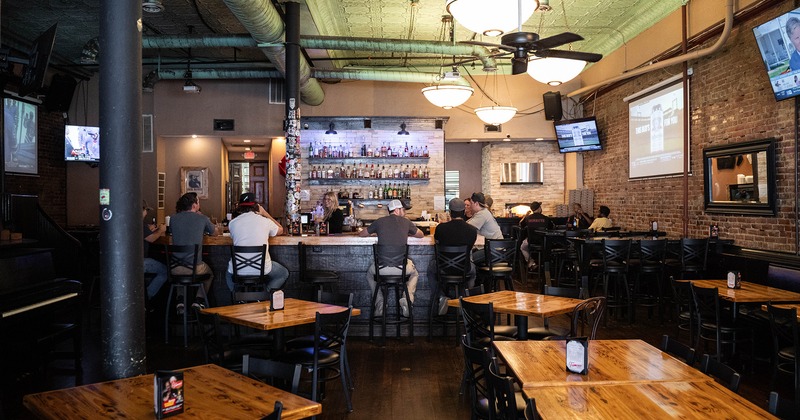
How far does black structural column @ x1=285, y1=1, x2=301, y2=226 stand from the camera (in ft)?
24.7

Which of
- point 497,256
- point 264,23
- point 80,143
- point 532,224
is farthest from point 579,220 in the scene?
point 80,143

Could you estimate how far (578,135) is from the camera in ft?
38.8

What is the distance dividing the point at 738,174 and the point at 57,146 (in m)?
11.2

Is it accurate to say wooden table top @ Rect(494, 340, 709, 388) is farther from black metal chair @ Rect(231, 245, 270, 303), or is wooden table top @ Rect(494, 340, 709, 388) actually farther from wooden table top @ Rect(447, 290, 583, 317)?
black metal chair @ Rect(231, 245, 270, 303)

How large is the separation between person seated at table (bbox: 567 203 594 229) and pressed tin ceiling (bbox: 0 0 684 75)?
2964 mm

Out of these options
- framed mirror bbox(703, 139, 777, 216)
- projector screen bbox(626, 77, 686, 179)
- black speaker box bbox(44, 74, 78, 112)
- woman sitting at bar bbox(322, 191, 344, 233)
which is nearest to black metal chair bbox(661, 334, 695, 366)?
framed mirror bbox(703, 139, 777, 216)

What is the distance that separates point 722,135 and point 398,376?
536 cm

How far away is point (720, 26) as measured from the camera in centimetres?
751

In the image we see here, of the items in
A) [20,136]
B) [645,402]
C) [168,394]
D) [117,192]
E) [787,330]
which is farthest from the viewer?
[20,136]

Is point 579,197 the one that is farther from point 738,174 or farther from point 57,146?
point 57,146

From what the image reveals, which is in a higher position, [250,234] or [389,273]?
[250,234]

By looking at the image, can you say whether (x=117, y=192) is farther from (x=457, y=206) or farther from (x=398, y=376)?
(x=457, y=206)

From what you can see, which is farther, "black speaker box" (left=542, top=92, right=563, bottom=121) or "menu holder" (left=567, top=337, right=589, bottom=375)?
"black speaker box" (left=542, top=92, right=563, bottom=121)

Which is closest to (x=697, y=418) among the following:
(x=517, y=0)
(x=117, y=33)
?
(x=517, y=0)
